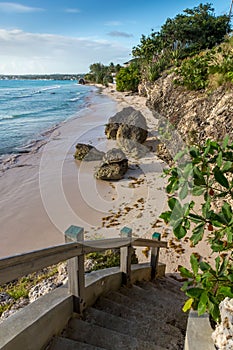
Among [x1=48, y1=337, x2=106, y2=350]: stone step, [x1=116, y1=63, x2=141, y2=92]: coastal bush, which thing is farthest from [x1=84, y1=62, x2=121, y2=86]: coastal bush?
[x1=48, y1=337, x2=106, y2=350]: stone step

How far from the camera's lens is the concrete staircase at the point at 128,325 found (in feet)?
6.78

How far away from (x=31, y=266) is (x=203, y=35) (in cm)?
2760

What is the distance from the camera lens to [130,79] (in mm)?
37562

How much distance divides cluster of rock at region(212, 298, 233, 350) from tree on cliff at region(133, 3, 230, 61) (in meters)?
22.1

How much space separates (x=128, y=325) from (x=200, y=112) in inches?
355

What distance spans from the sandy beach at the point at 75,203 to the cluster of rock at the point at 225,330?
435 centimetres

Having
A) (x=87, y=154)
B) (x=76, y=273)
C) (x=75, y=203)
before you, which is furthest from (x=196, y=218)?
(x=87, y=154)

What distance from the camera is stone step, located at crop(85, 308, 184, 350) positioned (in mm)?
2332

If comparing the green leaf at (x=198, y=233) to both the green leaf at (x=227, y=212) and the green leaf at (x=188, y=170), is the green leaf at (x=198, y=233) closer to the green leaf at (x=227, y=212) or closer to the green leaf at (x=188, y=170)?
the green leaf at (x=227, y=212)

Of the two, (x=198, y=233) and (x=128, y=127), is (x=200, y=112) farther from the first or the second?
(x=198, y=233)

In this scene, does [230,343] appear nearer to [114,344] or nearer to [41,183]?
[114,344]

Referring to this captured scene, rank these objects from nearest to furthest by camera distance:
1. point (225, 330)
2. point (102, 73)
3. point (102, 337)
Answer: point (225, 330) < point (102, 337) < point (102, 73)

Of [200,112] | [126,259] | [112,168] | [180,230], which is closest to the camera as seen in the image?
[180,230]

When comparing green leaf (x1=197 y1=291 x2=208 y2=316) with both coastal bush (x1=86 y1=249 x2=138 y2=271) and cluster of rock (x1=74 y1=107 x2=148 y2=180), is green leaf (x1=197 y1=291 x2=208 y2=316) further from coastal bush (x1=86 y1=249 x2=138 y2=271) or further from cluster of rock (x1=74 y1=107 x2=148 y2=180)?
cluster of rock (x1=74 y1=107 x2=148 y2=180)
